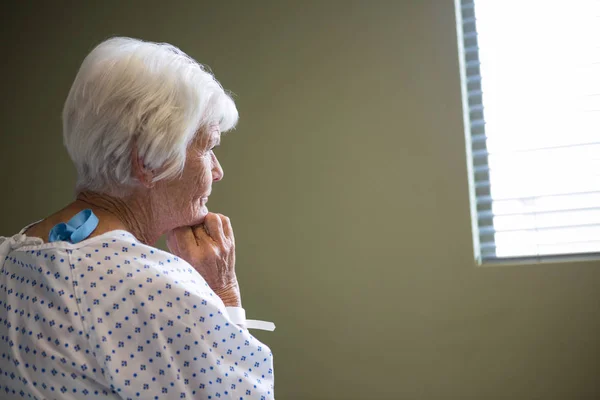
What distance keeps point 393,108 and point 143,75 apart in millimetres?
1352

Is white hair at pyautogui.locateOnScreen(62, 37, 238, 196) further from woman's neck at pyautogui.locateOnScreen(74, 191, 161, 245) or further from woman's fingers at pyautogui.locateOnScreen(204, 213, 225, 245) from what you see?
woman's fingers at pyautogui.locateOnScreen(204, 213, 225, 245)

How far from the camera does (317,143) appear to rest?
96.6 inches

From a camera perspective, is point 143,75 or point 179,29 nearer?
point 143,75

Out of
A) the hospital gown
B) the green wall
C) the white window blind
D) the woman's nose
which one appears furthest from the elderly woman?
the white window blind

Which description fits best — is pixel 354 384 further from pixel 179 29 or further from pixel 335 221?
pixel 179 29

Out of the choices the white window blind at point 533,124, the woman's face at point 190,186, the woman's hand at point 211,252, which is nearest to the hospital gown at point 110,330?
the woman's face at point 190,186

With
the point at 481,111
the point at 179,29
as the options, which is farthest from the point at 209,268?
the point at 179,29

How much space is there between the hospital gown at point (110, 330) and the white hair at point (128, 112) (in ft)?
0.61

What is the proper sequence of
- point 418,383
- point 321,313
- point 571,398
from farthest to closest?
1. point 321,313
2. point 418,383
3. point 571,398

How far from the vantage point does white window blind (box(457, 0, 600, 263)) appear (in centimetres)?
223

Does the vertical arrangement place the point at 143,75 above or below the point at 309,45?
below

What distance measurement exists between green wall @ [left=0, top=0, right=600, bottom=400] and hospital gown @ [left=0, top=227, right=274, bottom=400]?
1296 millimetres

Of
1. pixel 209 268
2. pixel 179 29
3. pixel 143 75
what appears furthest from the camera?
pixel 179 29

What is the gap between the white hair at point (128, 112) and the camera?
1.17 metres
